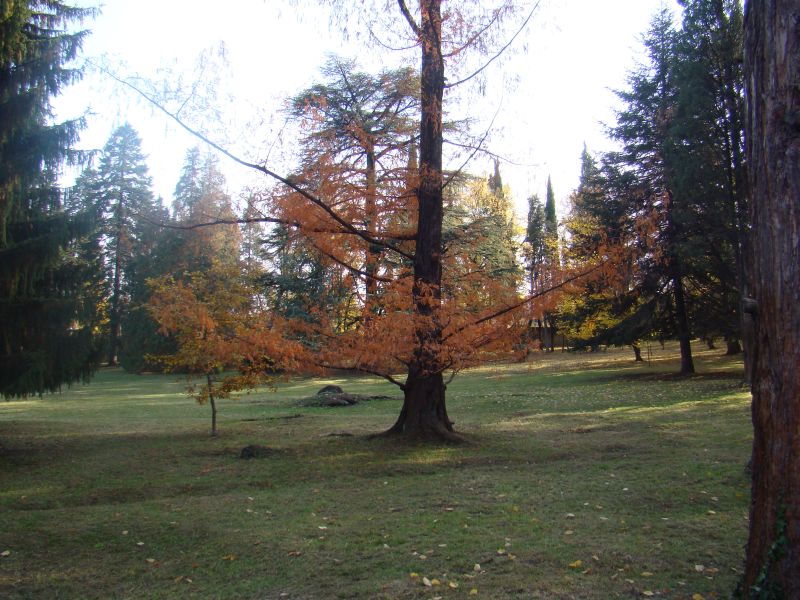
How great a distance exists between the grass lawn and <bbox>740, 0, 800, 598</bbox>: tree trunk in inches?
32.3

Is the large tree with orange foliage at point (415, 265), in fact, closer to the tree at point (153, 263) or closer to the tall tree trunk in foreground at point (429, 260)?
the tall tree trunk in foreground at point (429, 260)

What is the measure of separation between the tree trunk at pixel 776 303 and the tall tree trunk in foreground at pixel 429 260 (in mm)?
6105

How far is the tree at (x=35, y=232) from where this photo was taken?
9.95 meters

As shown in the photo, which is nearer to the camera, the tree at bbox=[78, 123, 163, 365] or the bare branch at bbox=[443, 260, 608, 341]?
the bare branch at bbox=[443, 260, 608, 341]

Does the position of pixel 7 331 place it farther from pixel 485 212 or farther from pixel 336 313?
pixel 485 212

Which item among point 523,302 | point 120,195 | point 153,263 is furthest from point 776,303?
point 120,195

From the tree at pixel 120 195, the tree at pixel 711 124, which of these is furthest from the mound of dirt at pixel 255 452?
the tree at pixel 120 195

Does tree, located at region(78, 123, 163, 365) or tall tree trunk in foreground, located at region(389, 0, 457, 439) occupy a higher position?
tree, located at region(78, 123, 163, 365)

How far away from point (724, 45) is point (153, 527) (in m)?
20.4

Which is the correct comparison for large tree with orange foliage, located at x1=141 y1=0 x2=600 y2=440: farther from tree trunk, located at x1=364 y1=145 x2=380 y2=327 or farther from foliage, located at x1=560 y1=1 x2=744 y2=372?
foliage, located at x1=560 y1=1 x2=744 y2=372

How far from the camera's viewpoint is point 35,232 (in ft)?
35.7

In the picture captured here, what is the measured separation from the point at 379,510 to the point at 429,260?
16.6ft

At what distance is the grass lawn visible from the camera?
458cm

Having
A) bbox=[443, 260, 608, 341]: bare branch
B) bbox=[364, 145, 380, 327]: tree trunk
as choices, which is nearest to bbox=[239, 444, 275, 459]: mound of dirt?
bbox=[364, 145, 380, 327]: tree trunk
